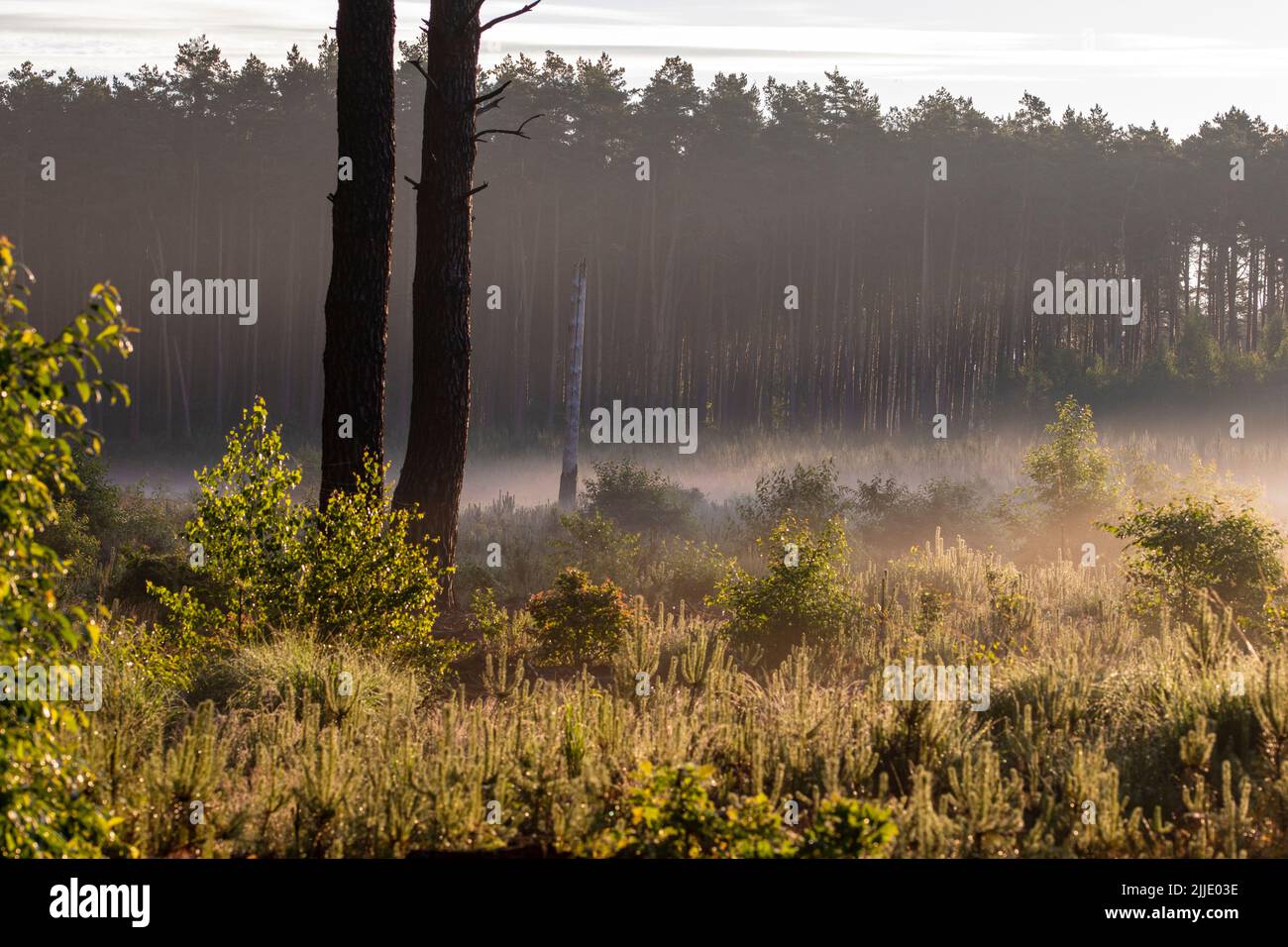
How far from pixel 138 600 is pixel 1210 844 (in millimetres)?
9739

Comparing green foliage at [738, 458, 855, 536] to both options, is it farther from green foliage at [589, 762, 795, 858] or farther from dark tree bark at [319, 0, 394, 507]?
green foliage at [589, 762, 795, 858]

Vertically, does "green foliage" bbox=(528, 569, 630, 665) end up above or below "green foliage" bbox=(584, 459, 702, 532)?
below

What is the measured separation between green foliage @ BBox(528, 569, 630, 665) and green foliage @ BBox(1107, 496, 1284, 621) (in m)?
4.57

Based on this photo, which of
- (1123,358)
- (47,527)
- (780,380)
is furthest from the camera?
(1123,358)

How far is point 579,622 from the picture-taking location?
382 inches

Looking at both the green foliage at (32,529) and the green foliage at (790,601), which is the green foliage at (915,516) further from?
the green foliage at (32,529)

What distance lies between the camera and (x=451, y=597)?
11367 mm

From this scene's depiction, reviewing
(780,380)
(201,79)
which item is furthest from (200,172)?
(780,380)

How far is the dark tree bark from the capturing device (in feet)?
31.1

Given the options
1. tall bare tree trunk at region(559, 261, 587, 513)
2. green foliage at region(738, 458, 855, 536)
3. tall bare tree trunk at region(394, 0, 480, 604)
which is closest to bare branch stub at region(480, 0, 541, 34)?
tall bare tree trunk at region(394, 0, 480, 604)

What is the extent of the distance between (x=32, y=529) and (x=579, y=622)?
6035 millimetres

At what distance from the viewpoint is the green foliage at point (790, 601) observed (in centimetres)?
1009

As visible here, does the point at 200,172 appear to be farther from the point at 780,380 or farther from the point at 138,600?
the point at 138,600

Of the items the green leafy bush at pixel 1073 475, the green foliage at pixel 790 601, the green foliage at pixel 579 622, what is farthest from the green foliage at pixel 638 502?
the green foliage at pixel 579 622
